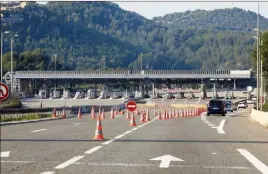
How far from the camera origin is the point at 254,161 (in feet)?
51.2

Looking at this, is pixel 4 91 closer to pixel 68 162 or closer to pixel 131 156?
pixel 131 156

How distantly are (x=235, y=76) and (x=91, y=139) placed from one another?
150 meters

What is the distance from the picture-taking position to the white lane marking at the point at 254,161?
45.7 feet

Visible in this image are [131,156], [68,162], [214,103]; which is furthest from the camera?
[214,103]

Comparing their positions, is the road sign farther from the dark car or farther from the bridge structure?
the bridge structure

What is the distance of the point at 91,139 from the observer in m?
22.0

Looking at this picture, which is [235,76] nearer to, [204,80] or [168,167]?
[204,80]

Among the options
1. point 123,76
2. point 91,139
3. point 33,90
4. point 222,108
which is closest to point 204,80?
point 123,76

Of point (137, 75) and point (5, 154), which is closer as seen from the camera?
point (5, 154)

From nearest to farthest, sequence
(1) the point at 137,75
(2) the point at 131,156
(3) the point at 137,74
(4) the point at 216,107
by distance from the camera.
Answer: (2) the point at 131,156 < (4) the point at 216,107 < (1) the point at 137,75 < (3) the point at 137,74

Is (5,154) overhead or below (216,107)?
overhead

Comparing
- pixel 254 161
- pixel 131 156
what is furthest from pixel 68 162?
pixel 254 161

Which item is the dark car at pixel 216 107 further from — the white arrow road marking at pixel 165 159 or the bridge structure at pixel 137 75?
the bridge structure at pixel 137 75

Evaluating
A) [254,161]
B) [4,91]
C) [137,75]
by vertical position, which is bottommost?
[254,161]
